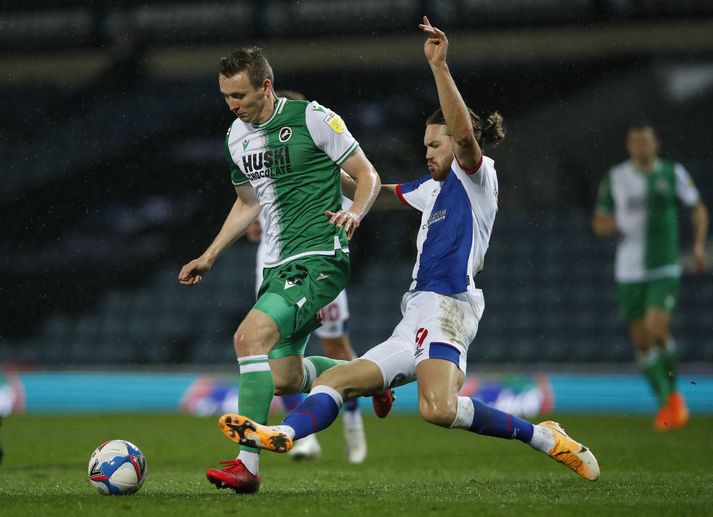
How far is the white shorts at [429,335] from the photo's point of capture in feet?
16.8

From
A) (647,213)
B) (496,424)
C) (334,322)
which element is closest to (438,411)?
(496,424)

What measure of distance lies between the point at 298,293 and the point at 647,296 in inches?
245

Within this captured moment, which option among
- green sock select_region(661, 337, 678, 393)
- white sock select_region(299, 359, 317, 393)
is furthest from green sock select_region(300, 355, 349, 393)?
green sock select_region(661, 337, 678, 393)

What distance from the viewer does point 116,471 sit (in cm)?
482

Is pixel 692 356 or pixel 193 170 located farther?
pixel 193 170

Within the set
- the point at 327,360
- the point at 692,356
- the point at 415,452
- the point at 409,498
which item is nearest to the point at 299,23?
the point at 692,356

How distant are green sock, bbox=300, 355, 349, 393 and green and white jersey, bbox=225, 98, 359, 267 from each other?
1.79ft

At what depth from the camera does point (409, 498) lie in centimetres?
466

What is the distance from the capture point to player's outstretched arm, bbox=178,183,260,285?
5223 millimetres

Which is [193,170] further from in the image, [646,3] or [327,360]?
[327,360]

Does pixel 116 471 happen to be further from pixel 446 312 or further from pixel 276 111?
pixel 276 111

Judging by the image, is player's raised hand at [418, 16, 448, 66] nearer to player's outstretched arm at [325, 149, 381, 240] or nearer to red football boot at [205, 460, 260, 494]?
player's outstretched arm at [325, 149, 381, 240]

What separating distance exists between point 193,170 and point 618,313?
570cm

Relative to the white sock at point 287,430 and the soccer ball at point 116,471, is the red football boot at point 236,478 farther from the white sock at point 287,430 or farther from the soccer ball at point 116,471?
the soccer ball at point 116,471
